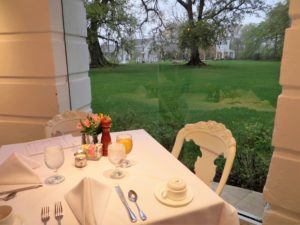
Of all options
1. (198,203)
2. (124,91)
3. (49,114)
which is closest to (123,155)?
(198,203)

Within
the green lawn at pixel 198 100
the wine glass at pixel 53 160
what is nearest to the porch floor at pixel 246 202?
the green lawn at pixel 198 100

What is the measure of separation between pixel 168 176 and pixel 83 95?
5.35 ft

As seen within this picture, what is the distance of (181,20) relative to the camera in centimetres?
236

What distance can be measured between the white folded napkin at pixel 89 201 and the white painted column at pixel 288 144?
3.53ft

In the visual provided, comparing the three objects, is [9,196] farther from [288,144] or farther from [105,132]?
[288,144]

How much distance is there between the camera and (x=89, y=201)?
877 millimetres

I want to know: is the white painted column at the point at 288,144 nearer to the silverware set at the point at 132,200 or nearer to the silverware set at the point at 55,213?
the silverware set at the point at 132,200

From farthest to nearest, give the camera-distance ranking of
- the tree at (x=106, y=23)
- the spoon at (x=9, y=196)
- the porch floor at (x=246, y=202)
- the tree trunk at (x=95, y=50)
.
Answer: the tree trunk at (x=95, y=50), the tree at (x=106, y=23), the porch floor at (x=246, y=202), the spoon at (x=9, y=196)

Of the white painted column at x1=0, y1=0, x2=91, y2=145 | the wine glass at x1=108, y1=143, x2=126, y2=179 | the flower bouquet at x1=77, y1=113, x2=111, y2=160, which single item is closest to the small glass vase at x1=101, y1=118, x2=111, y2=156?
the flower bouquet at x1=77, y1=113, x2=111, y2=160

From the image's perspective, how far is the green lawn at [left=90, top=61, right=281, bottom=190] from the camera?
214 centimetres

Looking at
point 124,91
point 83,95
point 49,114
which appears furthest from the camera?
point 124,91

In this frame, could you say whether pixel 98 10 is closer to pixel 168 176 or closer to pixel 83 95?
pixel 83 95

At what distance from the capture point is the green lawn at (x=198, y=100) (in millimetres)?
2139

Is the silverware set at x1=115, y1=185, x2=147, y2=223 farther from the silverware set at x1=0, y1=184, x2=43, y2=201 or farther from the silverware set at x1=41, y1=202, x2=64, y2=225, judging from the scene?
the silverware set at x1=0, y1=184, x2=43, y2=201
